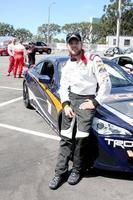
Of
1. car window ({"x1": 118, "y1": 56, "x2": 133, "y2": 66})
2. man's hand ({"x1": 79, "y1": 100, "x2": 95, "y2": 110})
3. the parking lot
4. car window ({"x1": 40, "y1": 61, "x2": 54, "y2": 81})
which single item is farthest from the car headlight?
car window ({"x1": 118, "y1": 56, "x2": 133, "y2": 66})

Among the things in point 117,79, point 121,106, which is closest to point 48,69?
point 117,79

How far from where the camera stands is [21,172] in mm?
4789

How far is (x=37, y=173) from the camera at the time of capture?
15.6 ft

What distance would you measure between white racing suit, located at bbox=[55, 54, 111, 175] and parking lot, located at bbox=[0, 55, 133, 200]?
30 centimetres

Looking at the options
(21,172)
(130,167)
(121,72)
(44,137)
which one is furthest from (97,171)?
(121,72)

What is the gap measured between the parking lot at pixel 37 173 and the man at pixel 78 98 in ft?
0.65

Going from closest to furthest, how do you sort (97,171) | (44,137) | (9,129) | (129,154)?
(129,154)
(97,171)
(44,137)
(9,129)

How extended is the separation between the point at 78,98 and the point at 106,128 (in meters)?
0.47

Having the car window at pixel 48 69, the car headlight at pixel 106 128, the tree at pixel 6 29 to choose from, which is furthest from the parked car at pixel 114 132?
the tree at pixel 6 29

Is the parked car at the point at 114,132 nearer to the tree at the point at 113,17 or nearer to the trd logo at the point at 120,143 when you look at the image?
the trd logo at the point at 120,143

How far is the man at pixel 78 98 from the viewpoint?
423cm

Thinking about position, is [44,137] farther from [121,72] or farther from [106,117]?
[106,117]

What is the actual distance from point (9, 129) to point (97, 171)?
8.76ft

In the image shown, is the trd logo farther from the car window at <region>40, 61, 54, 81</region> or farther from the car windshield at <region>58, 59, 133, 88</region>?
the car window at <region>40, 61, 54, 81</region>
